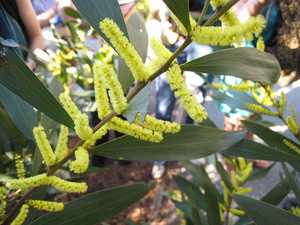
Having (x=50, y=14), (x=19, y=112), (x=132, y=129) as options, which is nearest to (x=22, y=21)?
(x=50, y=14)

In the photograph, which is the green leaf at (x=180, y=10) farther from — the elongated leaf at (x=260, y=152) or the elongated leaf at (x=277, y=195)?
the elongated leaf at (x=277, y=195)

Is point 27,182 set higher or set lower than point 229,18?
lower

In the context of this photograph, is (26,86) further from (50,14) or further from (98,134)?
(50,14)

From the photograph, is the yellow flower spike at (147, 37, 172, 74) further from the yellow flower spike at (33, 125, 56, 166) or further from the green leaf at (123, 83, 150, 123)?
the yellow flower spike at (33, 125, 56, 166)

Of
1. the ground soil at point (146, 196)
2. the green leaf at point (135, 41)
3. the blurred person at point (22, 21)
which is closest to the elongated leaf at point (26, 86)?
the green leaf at point (135, 41)

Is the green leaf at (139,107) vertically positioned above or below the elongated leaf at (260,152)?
above

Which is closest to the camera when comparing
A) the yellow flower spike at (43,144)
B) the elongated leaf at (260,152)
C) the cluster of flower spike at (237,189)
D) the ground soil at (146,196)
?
the yellow flower spike at (43,144)
